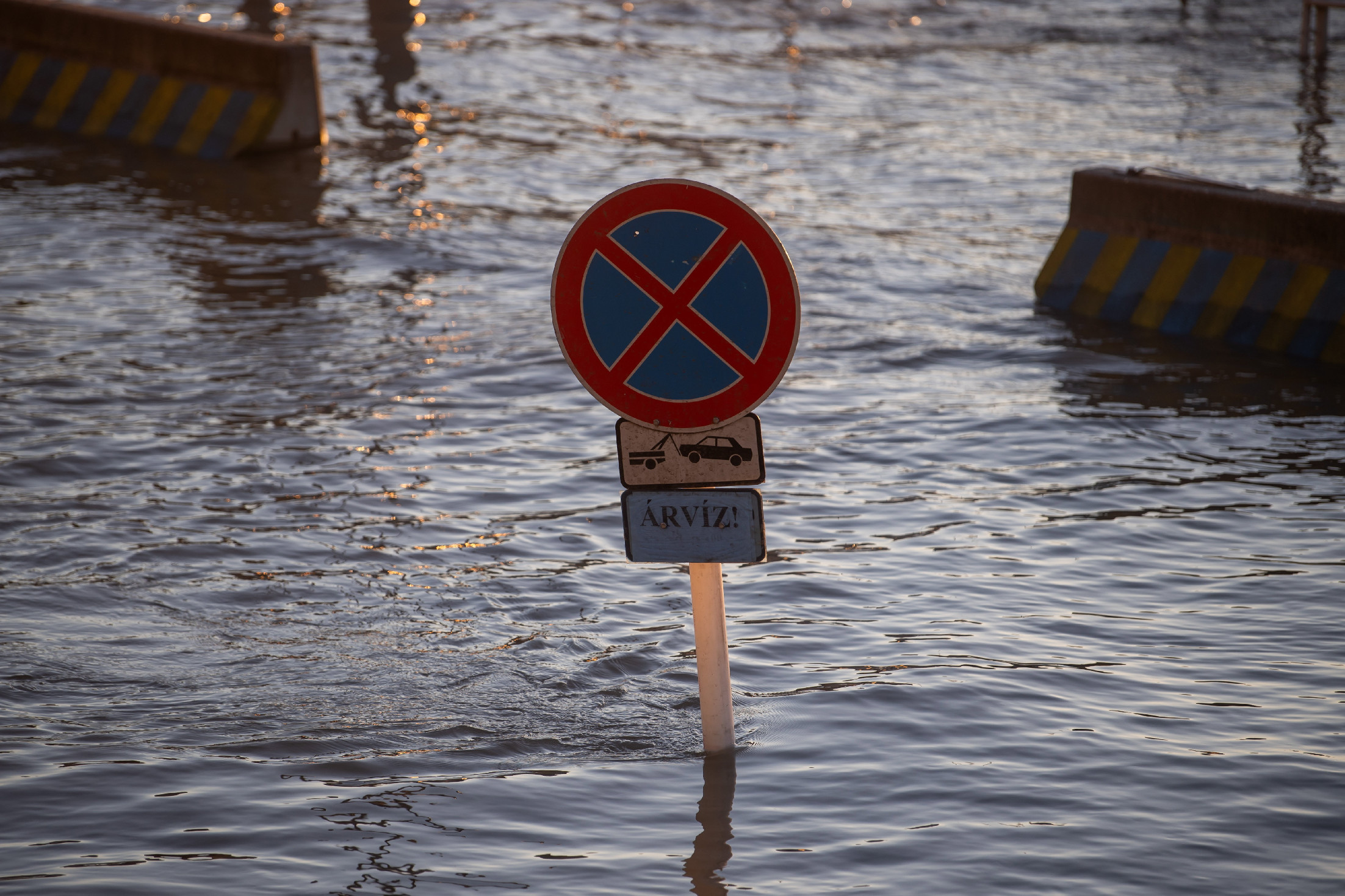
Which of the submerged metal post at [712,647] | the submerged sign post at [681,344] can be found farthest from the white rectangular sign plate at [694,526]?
the submerged metal post at [712,647]

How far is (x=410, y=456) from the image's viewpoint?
7324mm

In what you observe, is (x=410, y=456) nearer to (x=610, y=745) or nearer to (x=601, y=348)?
(x=610, y=745)

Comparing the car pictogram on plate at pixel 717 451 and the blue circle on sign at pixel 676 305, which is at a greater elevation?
the blue circle on sign at pixel 676 305

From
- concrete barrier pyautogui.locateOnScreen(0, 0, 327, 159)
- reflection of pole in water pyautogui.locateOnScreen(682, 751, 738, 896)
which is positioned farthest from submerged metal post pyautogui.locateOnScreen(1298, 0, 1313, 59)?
reflection of pole in water pyautogui.locateOnScreen(682, 751, 738, 896)

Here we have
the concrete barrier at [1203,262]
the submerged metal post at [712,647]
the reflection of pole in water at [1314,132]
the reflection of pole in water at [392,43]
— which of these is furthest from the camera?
the reflection of pole in water at [392,43]

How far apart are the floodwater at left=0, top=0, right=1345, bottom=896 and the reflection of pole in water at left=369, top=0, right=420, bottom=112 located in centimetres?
419

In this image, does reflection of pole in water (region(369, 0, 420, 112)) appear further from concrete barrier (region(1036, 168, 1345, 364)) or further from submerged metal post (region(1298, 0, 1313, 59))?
submerged metal post (region(1298, 0, 1313, 59))

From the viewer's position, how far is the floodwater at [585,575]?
13.7ft

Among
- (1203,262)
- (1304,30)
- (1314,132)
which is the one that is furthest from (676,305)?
(1304,30)

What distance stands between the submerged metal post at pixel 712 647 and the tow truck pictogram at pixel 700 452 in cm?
31

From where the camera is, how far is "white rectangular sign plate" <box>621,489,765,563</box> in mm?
3934

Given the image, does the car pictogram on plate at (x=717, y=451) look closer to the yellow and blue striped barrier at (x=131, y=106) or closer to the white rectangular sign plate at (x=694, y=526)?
the white rectangular sign plate at (x=694, y=526)

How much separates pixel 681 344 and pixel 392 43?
16365 millimetres

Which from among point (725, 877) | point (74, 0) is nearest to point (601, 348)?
point (725, 877)
